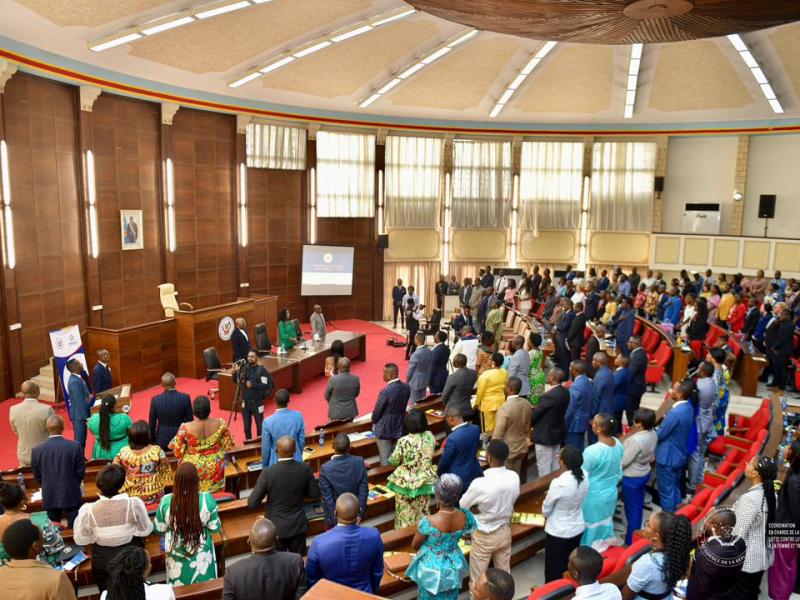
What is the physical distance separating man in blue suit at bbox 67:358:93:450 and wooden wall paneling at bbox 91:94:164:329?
19.3 ft

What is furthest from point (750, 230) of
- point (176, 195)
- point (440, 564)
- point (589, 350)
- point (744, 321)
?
point (440, 564)

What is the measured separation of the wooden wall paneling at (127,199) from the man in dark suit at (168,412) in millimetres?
7661

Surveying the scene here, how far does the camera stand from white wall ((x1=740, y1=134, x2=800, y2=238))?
60.1 feet

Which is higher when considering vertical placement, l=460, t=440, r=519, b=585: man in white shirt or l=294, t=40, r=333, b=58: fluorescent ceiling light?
l=294, t=40, r=333, b=58: fluorescent ceiling light

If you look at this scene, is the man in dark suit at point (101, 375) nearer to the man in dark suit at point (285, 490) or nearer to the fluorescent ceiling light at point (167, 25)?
the man in dark suit at point (285, 490)

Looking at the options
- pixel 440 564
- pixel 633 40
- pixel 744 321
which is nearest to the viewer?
pixel 440 564

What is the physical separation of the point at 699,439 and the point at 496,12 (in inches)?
209

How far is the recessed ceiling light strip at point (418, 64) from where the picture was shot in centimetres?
1231

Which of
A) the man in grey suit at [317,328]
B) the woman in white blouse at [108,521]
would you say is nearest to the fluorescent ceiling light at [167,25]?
the man in grey suit at [317,328]

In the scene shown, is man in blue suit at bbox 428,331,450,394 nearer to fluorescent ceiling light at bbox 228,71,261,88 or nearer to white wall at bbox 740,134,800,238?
fluorescent ceiling light at bbox 228,71,261,88

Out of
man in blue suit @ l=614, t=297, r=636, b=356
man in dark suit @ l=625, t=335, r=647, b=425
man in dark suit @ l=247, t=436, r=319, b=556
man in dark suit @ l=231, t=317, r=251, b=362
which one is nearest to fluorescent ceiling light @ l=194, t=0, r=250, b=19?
man in dark suit @ l=231, t=317, r=251, b=362

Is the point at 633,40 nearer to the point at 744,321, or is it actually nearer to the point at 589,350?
the point at 589,350

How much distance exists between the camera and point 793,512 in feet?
15.6

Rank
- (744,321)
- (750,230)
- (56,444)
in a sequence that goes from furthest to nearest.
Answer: (750,230) → (744,321) → (56,444)
